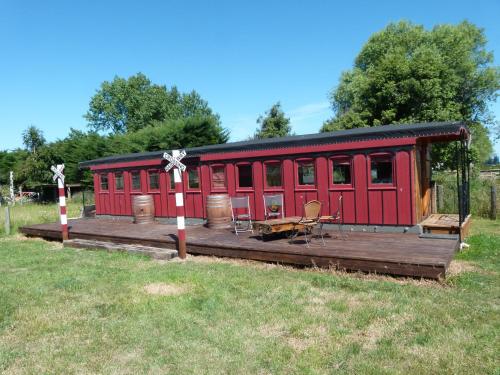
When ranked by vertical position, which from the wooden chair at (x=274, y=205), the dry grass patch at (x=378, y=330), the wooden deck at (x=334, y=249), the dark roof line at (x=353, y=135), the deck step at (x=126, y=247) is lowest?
the dry grass patch at (x=378, y=330)

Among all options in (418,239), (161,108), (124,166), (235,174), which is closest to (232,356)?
(418,239)

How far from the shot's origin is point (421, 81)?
67.2 feet

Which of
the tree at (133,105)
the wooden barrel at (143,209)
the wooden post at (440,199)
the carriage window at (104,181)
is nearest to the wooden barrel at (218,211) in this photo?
the wooden barrel at (143,209)

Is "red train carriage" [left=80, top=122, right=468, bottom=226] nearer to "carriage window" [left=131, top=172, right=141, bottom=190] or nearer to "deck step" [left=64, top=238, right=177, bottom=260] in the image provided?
"carriage window" [left=131, top=172, right=141, bottom=190]

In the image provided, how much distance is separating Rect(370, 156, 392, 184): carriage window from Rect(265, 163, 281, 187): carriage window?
2.58 metres

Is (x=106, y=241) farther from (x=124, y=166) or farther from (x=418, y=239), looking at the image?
(x=418, y=239)

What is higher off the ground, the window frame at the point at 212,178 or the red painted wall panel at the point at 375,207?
the window frame at the point at 212,178

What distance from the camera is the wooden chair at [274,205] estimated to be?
10.5 meters

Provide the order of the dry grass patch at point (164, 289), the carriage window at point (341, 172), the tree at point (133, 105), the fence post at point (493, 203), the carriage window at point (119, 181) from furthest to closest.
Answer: the tree at point (133, 105), the carriage window at point (119, 181), the fence post at point (493, 203), the carriage window at point (341, 172), the dry grass patch at point (164, 289)

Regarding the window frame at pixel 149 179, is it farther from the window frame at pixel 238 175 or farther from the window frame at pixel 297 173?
the window frame at pixel 297 173

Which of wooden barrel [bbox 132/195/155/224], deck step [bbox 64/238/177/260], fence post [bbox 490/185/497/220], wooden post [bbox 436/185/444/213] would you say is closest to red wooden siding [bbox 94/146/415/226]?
wooden barrel [bbox 132/195/155/224]

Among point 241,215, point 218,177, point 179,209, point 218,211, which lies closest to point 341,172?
point 241,215

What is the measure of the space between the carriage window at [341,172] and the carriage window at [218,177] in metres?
3.55

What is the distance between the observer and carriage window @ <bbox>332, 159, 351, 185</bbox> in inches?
380
